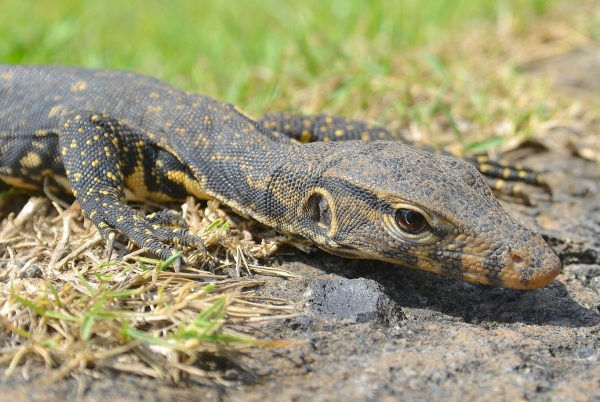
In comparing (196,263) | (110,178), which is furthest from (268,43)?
(196,263)

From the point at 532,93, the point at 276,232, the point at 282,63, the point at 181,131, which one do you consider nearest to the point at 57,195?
the point at 181,131

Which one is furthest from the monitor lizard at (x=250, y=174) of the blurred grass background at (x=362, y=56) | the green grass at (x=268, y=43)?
the green grass at (x=268, y=43)

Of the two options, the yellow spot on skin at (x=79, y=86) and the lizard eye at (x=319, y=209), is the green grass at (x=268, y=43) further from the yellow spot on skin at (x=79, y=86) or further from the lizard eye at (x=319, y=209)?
Result: the lizard eye at (x=319, y=209)

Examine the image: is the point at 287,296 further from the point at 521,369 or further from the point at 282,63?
the point at 282,63

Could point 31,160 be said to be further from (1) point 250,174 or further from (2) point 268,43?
(2) point 268,43

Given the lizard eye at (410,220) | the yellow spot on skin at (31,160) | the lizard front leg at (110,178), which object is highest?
the lizard eye at (410,220)

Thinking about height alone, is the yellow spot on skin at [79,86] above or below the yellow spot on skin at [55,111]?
above
